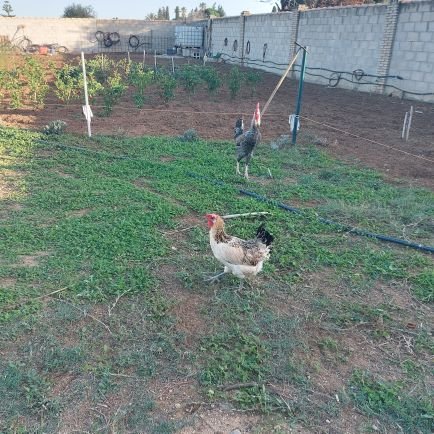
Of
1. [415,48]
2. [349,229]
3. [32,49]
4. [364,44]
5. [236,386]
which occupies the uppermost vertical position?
[364,44]

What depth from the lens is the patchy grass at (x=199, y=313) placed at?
248 centimetres

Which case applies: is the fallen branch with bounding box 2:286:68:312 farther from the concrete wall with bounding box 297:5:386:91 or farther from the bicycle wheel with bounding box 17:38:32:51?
the bicycle wheel with bounding box 17:38:32:51

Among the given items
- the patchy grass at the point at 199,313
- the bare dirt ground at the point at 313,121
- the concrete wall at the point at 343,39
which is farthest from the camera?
the concrete wall at the point at 343,39

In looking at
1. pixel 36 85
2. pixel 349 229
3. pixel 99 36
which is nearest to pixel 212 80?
pixel 36 85

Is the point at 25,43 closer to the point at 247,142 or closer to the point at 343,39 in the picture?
the point at 343,39

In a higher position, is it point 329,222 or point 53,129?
point 53,129

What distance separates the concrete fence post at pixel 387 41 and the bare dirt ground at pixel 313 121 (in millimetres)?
749

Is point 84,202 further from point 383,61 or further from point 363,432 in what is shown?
point 383,61

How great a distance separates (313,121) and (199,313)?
7.97 metres

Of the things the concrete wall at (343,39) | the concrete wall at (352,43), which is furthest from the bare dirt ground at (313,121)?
the concrete wall at (343,39)

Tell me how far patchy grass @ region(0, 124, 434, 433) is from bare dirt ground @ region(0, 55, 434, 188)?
201 cm

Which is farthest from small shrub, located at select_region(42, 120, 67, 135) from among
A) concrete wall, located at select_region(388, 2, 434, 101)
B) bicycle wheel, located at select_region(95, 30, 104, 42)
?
bicycle wheel, located at select_region(95, 30, 104, 42)

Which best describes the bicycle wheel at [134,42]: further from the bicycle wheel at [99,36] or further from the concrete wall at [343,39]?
the concrete wall at [343,39]

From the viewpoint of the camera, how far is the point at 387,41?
1310 cm
